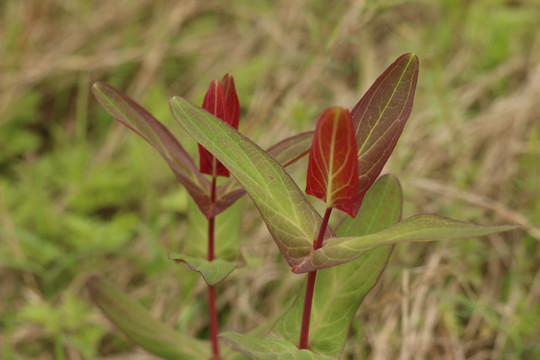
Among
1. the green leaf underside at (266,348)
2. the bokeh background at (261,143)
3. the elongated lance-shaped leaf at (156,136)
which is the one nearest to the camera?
the green leaf underside at (266,348)

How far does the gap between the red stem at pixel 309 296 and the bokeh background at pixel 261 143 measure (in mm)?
604

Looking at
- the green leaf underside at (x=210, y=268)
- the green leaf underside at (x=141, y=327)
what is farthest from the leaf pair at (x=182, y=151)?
the green leaf underside at (x=141, y=327)

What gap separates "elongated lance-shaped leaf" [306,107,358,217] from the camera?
2.57ft

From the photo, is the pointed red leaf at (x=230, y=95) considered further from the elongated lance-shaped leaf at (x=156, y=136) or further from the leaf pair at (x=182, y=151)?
the elongated lance-shaped leaf at (x=156, y=136)

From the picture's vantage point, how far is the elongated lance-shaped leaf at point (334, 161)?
783mm

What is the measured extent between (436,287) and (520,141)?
889 mm

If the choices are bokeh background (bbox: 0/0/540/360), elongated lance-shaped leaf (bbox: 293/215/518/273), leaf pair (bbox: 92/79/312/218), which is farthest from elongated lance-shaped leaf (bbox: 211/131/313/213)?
bokeh background (bbox: 0/0/540/360)

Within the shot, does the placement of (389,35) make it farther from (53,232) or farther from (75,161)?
(53,232)

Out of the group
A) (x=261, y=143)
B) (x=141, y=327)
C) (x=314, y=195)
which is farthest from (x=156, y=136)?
(x=261, y=143)

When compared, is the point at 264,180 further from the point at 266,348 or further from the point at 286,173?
the point at 266,348

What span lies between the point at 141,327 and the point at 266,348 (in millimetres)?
438

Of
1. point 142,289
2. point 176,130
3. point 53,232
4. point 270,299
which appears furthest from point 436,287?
point 53,232

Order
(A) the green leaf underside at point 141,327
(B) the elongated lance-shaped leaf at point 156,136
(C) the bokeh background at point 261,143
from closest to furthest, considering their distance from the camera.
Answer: (B) the elongated lance-shaped leaf at point 156,136, (A) the green leaf underside at point 141,327, (C) the bokeh background at point 261,143

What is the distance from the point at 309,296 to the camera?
0.97 m
